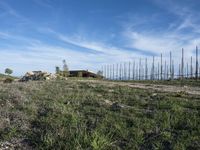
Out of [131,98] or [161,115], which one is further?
[131,98]

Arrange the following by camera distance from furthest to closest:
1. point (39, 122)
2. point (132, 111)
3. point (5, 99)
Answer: point (5, 99) < point (132, 111) < point (39, 122)

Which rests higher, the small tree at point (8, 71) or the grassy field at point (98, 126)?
the small tree at point (8, 71)

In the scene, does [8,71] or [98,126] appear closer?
[98,126]

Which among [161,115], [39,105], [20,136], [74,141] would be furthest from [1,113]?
[161,115]

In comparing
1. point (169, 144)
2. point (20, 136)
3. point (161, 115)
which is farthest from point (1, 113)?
point (169, 144)

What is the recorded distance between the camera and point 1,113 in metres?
13.4

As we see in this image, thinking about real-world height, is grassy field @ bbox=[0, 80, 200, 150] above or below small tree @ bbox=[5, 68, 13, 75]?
below

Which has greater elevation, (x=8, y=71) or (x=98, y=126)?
(x=8, y=71)

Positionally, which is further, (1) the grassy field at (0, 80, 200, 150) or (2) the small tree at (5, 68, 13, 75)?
(2) the small tree at (5, 68, 13, 75)

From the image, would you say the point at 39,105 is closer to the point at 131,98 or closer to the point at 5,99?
the point at 5,99

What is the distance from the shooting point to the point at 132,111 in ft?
43.1

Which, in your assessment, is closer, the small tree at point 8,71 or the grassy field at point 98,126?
the grassy field at point 98,126

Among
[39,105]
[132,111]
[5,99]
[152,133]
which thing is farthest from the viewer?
[5,99]

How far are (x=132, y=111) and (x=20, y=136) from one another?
15.2ft
